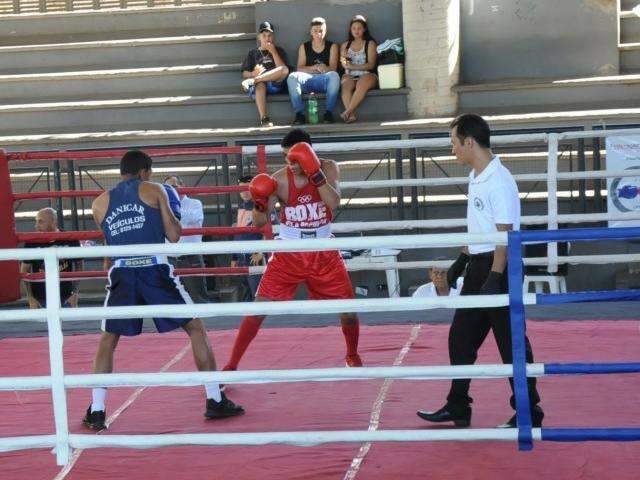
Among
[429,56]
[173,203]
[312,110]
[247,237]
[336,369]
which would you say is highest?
[429,56]

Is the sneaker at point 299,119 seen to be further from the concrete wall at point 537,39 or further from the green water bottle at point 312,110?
the concrete wall at point 537,39

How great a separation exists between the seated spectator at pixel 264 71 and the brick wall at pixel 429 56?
1.38 meters

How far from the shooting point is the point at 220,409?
498 centimetres

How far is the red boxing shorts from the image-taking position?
5.61 meters

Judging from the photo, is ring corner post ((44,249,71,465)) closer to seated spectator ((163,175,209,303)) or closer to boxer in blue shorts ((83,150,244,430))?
boxer in blue shorts ((83,150,244,430))

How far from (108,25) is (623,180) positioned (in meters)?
6.96

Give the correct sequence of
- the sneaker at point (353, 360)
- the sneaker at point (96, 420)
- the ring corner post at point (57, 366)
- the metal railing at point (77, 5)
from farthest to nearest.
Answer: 1. the metal railing at point (77, 5)
2. the sneaker at point (353, 360)
3. the sneaker at point (96, 420)
4. the ring corner post at point (57, 366)

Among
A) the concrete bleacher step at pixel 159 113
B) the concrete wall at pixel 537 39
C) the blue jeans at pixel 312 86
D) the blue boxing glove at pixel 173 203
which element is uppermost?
the concrete wall at pixel 537 39

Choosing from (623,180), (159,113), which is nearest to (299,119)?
(159,113)

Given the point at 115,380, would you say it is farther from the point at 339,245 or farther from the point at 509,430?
the point at 509,430

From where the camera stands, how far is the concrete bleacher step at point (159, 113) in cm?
1215

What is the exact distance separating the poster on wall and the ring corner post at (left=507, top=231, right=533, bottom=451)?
6.15 m

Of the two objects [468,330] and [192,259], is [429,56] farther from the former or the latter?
[468,330]

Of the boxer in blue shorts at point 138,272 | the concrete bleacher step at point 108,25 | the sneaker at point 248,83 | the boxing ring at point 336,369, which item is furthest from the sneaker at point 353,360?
the concrete bleacher step at point 108,25
